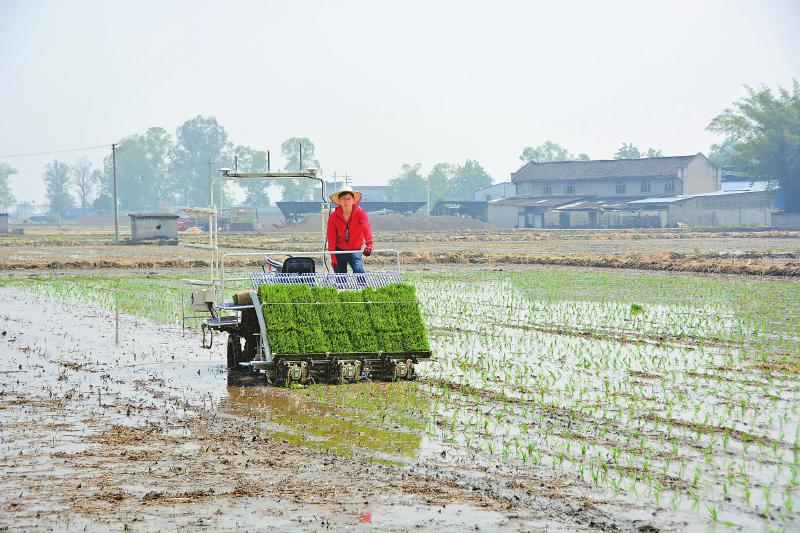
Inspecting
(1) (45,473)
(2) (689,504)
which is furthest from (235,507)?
(2) (689,504)

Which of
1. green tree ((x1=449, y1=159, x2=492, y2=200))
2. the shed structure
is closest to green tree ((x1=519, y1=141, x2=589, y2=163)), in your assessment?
green tree ((x1=449, y1=159, x2=492, y2=200))

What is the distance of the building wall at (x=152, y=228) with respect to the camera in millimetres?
58938

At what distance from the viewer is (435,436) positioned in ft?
A: 28.1

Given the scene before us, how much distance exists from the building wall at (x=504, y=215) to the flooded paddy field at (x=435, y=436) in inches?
3089

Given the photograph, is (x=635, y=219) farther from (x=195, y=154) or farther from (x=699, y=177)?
(x=195, y=154)

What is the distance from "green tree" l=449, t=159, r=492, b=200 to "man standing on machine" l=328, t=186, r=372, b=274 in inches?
5728

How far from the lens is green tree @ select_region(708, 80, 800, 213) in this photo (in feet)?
273

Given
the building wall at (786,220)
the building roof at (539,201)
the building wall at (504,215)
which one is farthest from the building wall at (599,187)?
the building wall at (786,220)

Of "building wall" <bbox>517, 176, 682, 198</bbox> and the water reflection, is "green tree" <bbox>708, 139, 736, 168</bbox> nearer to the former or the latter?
"building wall" <bbox>517, 176, 682, 198</bbox>

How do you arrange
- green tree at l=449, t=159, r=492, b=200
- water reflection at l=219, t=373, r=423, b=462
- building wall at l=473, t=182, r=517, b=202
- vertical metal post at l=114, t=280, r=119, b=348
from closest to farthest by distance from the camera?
water reflection at l=219, t=373, r=423, b=462 → vertical metal post at l=114, t=280, r=119, b=348 → building wall at l=473, t=182, r=517, b=202 → green tree at l=449, t=159, r=492, b=200

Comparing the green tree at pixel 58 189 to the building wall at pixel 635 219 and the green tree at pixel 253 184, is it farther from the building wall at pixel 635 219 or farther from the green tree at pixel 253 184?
the building wall at pixel 635 219

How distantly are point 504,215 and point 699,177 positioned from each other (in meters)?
19.2

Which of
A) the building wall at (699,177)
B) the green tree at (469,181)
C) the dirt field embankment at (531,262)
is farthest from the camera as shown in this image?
the green tree at (469,181)

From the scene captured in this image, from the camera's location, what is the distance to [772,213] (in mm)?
76938
